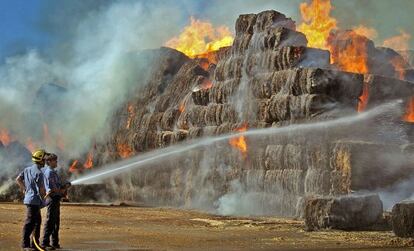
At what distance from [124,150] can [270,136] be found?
24.2 meters

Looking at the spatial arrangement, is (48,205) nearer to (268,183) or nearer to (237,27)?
(268,183)

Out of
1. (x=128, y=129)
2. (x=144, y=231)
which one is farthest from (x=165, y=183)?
(x=144, y=231)

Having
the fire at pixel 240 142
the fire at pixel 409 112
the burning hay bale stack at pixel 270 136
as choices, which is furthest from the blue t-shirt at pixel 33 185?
the fire at pixel 409 112

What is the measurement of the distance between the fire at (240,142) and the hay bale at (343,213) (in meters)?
17.3

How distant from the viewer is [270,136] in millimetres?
36594

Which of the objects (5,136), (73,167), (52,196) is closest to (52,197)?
(52,196)

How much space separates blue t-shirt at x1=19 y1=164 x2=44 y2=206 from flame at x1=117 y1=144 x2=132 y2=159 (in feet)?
140

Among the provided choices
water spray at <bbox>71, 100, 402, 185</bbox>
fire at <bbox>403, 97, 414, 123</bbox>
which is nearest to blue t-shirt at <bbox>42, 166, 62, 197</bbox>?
water spray at <bbox>71, 100, 402, 185</bbox>

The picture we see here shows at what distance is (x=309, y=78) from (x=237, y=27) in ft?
36.9

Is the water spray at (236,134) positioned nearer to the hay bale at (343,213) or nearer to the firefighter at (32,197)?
the hay bale at (343,213)

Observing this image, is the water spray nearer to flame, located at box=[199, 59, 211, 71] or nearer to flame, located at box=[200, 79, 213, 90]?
flame, located at box=[200, 79, 213, 90]

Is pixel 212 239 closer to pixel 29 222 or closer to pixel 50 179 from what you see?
pixel 50 179

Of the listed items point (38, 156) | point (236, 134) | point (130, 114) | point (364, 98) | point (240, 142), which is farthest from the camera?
point (130, 114)

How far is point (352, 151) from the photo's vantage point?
99.7 ft
